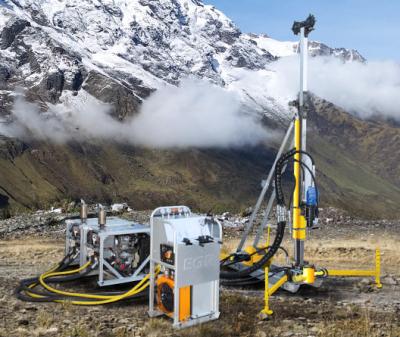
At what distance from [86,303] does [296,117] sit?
285 inches

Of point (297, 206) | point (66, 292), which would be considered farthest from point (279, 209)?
point (66, 292)

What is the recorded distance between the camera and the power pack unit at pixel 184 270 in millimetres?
10711

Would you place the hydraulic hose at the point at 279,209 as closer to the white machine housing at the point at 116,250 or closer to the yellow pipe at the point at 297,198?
the yellow pipe at the point at 297,198

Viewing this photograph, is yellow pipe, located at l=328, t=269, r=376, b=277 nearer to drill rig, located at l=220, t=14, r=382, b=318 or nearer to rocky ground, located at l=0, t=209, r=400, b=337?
drill rig, located at l=220, t=14, r=382, b=318

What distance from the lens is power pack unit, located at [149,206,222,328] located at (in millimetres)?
10711

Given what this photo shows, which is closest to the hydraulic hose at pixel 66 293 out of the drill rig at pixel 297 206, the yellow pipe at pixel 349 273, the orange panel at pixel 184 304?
the orange panel at pixel 184 304

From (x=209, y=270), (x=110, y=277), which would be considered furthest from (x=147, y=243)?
(x=209, y=270)

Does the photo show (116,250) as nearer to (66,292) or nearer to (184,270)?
(66,292)

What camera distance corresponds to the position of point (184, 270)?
1070cm

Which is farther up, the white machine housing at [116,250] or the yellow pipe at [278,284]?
the white machine housing at [116,250]

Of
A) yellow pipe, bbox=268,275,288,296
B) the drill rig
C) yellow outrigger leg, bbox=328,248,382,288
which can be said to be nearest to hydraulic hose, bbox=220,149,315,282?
the drill rig

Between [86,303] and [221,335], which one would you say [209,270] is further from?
[86,303]

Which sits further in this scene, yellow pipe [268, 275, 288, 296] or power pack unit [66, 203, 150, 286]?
power pack unit [66, 203, 150, 286]

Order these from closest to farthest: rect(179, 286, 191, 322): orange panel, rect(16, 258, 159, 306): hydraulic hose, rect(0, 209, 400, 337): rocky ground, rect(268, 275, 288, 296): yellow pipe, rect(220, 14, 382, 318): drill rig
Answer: rect(0, 209, 400, 337): rocky ground
rect(179, 286, 191, 322): orange panel
rect(16, 258, 159, 306): hydraulic hose
rect(268, 275, 288, 296): yellow pipe
rect(220, 14, 382, 318): drill rig
